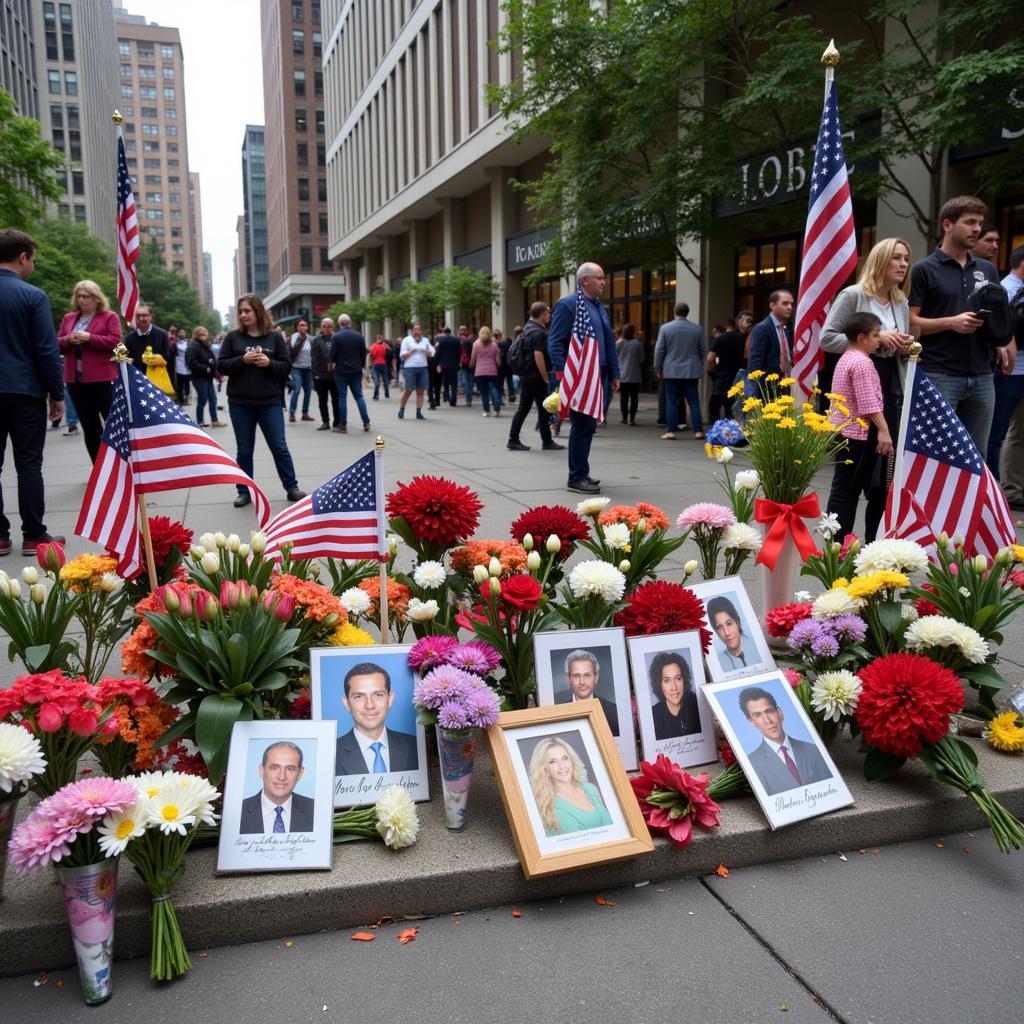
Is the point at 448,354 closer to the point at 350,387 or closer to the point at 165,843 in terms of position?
the point at 350,387

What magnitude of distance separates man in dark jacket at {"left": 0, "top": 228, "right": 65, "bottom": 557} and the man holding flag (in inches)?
168

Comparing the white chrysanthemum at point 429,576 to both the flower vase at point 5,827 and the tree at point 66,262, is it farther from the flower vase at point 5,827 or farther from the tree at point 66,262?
the tree at point 66,262

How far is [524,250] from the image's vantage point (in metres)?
29.4

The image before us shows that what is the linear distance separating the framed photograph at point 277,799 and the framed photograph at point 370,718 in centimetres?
14

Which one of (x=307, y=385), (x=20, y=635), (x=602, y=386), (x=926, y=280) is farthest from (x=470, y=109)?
(x=20, y=635)

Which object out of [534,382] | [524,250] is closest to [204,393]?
[534,382]

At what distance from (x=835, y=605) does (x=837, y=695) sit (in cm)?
39

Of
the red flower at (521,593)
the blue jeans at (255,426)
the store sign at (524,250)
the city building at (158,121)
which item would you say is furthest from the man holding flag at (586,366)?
the city building at (158,121)

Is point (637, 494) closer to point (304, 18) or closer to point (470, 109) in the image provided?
point (470, 109)

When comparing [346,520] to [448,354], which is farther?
[448,354]

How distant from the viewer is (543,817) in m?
2.63

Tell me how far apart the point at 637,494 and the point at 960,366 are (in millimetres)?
3688

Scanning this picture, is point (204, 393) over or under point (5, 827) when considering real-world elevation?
over

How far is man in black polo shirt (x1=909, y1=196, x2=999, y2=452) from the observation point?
5.43 m
